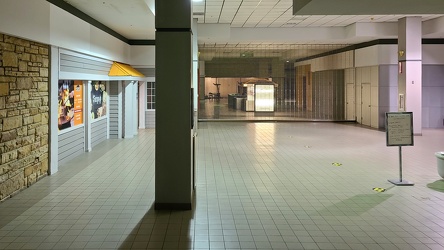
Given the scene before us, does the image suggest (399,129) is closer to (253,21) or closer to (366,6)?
(366,6)

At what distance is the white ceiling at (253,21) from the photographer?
10391 millimetres

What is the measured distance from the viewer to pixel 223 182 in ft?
25.6

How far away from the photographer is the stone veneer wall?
21.4ft

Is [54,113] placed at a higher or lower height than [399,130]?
→ higher

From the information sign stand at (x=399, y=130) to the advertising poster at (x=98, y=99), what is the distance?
858 cm

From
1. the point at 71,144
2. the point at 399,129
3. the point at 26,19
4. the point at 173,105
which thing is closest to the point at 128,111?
the point at 71,144

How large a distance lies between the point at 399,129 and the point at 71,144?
7.62m

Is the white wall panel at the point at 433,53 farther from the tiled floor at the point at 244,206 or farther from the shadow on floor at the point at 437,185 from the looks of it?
the shadow on floor at the point at 437,185

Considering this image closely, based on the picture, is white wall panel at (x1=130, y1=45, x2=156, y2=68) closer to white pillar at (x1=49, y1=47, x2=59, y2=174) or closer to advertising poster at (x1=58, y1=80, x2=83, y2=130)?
advertising poster at (x1=58, y1=80, x2=83, y2=130)

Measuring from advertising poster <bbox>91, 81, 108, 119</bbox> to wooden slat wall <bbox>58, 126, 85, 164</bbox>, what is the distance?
1423 millimetres

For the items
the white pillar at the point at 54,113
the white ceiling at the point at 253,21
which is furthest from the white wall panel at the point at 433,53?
the white pillar at the point at 54,113

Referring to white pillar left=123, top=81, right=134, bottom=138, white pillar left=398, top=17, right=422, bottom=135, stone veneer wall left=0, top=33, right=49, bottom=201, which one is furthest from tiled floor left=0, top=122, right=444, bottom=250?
white pillar left=398, top=17, right=422, bottom=135

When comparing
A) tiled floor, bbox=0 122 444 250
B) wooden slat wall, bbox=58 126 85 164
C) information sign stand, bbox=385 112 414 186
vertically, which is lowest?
tiled floor, bbox=0 122 444 250

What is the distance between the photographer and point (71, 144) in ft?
33.9
